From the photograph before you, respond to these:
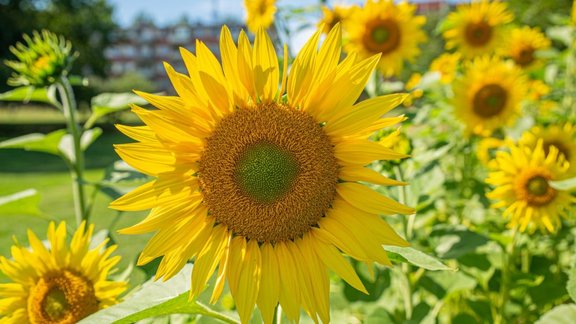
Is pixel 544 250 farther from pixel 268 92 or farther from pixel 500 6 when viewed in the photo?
pixel 268 92

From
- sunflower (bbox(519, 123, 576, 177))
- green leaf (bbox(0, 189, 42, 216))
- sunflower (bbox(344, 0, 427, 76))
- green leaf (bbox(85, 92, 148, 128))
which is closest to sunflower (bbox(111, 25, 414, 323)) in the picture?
green leaf (bbox(85, 92, 148, 128))

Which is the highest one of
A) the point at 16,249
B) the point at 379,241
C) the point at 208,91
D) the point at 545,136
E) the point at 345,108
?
the point at 208,91

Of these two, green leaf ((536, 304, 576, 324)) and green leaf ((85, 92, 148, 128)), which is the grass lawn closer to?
green leaf ((85, 92, 148, 128))

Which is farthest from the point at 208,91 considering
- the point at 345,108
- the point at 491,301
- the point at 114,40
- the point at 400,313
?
the point at 114,40

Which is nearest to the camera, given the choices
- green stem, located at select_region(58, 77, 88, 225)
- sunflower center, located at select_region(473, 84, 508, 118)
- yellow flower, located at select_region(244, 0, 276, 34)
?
green stem, located at select_region(58, 77, 88, 225)

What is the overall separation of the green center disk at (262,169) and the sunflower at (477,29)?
2670 mm

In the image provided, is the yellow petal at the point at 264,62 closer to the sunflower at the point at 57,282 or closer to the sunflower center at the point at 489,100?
the sunflower at the point at 57,282

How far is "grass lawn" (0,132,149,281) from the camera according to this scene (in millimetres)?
5355

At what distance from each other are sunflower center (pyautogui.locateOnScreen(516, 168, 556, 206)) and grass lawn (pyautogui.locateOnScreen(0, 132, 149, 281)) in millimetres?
1467

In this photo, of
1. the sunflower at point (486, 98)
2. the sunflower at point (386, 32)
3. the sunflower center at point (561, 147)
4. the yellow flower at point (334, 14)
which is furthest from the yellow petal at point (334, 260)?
the sunflower at point (486, 98)

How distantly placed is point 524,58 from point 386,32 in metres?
1.66

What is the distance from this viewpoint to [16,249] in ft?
4.90

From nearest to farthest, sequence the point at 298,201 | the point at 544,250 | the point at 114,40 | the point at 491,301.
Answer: the point at 298,201, the point at 491,301, the point at 544,250, the point at 114,40

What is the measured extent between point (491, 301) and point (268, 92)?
62.3 inches
